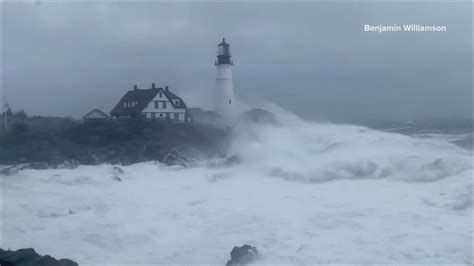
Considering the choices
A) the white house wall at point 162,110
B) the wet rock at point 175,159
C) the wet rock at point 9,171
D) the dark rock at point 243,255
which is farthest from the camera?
the white house wall at point 162,110

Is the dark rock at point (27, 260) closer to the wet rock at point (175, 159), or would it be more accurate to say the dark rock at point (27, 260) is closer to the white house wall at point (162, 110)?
the wet rock at point (175, 159)

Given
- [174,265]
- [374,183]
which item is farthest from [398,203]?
[174,265]

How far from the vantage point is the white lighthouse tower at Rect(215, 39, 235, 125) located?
2366 cm

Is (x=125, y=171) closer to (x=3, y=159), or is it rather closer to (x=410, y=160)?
(x=3, y=159)

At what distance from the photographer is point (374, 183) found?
38.8 ft

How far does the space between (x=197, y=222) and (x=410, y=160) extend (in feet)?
21.1

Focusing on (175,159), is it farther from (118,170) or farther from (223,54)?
(223,54)

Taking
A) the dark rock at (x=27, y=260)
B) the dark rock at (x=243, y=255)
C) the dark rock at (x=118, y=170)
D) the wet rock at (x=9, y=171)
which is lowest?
the dark rock at (x=243, y=255)

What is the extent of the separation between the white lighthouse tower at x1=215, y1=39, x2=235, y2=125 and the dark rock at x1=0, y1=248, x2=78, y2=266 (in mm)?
17532

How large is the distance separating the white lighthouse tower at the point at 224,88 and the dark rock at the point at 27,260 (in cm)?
1753

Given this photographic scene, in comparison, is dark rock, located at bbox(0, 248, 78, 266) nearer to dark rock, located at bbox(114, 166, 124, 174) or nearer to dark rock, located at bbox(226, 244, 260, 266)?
dark rock, located at bbox(226, 244, 260, 266)

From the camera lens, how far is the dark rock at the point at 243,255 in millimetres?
6914

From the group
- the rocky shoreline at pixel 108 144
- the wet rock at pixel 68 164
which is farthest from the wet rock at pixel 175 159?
the wet rock at pixel 68 164

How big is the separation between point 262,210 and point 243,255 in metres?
2.76
